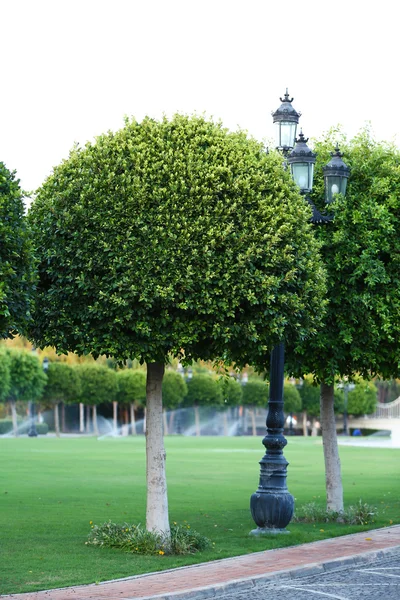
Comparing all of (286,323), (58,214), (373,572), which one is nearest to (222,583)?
(373,572)

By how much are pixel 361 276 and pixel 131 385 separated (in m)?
64.9

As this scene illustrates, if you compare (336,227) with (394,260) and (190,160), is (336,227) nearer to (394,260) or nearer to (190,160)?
(394,260)

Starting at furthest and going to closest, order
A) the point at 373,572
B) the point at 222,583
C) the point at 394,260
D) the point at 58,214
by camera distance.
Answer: the point at 394,260, the point at 58,214, the point at 373,572, the point at 222,583

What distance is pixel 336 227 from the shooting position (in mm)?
17688

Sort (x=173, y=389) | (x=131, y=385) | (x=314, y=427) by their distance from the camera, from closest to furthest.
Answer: (x=131, y=385), (x=173, y=389), (x=314, y=427)

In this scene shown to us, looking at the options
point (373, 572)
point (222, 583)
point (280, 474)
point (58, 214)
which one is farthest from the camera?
point (280, 474)

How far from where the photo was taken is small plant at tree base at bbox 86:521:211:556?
14.0 m

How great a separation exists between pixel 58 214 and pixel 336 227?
19.4 feet

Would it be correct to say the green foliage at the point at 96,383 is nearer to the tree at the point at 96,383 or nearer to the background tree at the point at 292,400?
the tree at the point at 96,383

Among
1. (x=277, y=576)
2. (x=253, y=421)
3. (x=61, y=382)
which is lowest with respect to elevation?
(x=253, y=421)

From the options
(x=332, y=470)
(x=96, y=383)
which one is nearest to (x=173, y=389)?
(x=96, y=383)

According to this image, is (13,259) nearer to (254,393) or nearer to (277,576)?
(277,576)

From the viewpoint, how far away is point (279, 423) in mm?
16344

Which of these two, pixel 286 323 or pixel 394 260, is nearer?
pixel 286 323
